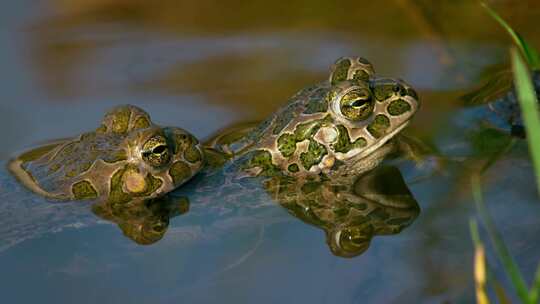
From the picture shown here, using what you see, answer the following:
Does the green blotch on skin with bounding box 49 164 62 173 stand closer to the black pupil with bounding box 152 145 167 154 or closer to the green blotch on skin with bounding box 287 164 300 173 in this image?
the black pupil with bounding box 152 145 167 154

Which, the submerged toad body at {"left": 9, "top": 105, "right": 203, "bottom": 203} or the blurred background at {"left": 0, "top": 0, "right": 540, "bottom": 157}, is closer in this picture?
the submerged toad body at {"left": 9, "top": 105, "right": 203, "bottom": 203}

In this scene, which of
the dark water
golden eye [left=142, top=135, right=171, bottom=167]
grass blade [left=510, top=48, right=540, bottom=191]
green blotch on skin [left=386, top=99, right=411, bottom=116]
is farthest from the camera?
Answer: green blotch on skin [left=386, top=99, right=411, bottom=116]

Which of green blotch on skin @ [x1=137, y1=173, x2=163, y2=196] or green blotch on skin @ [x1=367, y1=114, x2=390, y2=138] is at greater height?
green blotch on skin @ [x1=367, y1=114, x2=390, y2=138]

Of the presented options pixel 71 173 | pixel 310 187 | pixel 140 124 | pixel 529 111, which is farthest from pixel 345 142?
pixel 529 111

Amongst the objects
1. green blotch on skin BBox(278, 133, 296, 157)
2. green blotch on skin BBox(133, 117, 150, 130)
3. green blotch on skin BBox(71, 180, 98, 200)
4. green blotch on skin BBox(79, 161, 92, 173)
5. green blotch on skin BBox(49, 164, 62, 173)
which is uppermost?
green blotch on skin BBox(133, 117, 150, 130)

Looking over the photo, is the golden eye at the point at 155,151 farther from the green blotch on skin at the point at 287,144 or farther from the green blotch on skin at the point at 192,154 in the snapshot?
the green blotch on skin at the point at 287,144

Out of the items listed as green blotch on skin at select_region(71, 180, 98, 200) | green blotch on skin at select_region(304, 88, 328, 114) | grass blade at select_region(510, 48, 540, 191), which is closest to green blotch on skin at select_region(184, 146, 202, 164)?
green blotch on skin at select_region(71, 180, 98, 200)

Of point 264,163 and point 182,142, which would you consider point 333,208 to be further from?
point 182,142
